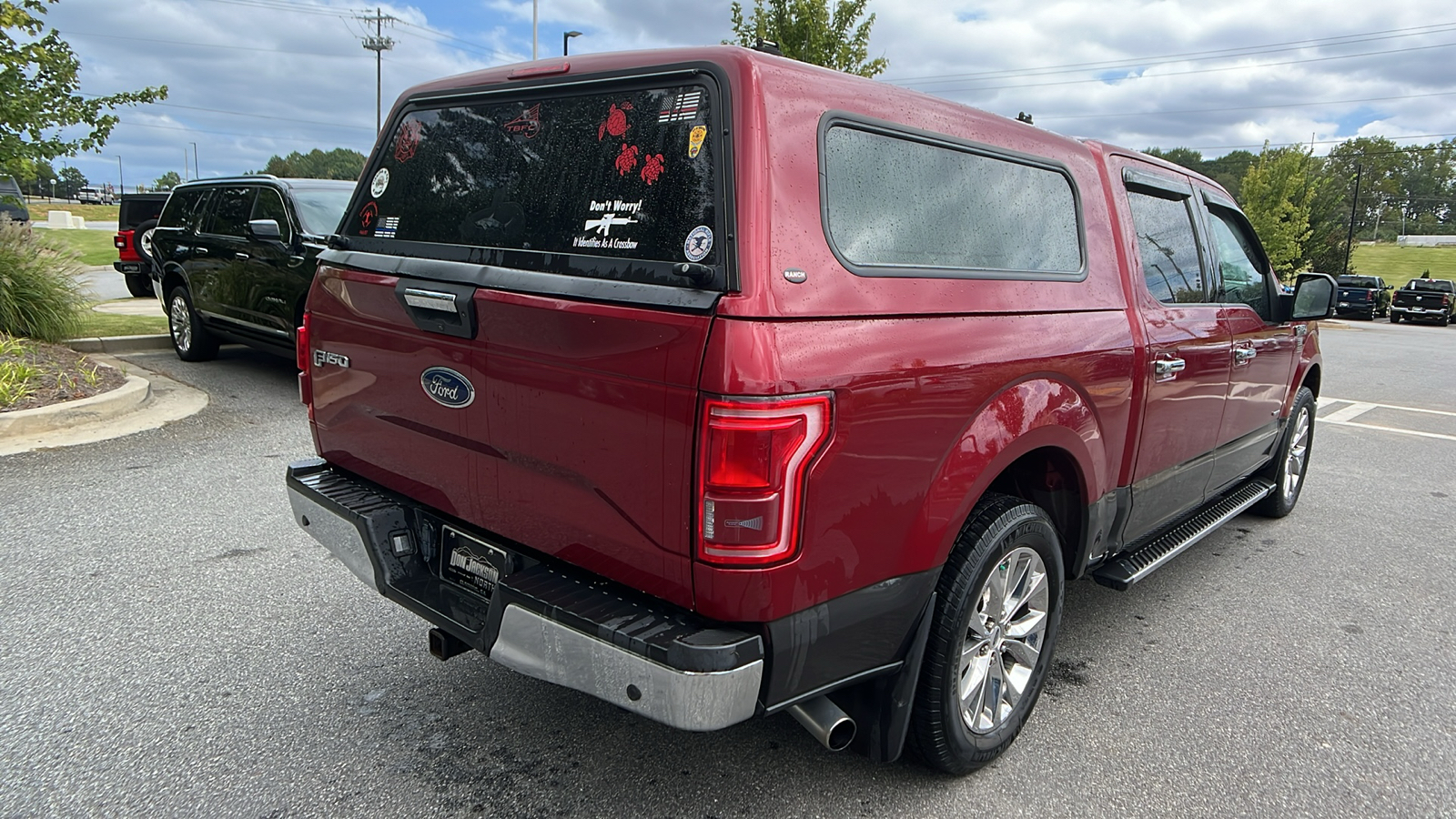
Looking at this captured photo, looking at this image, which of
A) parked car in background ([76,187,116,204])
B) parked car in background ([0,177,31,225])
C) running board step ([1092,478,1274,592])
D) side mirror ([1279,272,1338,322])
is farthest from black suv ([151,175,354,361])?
parked car in background ([76,187,116,204])

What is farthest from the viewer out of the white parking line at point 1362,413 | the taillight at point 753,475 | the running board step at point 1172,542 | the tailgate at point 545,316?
the white parking line at point 1362,413

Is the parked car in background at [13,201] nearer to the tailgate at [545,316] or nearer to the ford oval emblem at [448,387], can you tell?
the tailgate at [545,316]

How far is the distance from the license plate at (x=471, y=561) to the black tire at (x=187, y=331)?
7543mm

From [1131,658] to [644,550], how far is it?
2.40 m

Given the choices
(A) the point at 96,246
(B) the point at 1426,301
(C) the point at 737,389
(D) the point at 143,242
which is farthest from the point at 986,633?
(B) the point at 1426,301

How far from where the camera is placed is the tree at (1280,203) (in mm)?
32875

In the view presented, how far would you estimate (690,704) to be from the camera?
196 cm

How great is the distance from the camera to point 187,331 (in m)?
9.02

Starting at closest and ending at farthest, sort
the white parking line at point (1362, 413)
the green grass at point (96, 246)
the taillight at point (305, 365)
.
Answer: the taillight at point (305, 365), the white parking line at point (1362, 413), the green grass at point (96, 246)

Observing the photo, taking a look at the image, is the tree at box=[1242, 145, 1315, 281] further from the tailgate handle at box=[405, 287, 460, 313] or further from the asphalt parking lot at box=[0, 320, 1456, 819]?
the tailgate handle at box=[405, 287, 460, 313]

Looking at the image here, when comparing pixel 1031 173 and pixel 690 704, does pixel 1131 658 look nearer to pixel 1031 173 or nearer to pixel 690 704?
pixel 1031 173

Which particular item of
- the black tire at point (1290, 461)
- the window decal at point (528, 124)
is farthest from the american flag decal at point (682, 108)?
the black tire at point (1290, 461)

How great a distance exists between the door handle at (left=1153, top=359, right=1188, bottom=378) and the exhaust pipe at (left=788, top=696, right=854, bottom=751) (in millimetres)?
1870

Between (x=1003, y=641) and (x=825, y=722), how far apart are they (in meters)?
0.81
